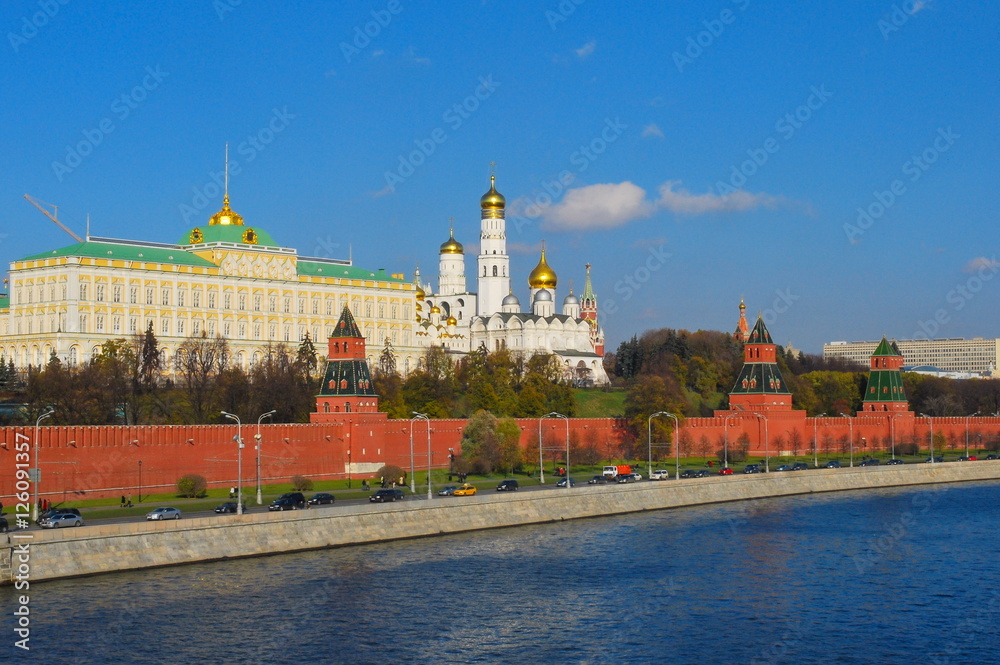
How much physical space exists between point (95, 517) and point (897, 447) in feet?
202

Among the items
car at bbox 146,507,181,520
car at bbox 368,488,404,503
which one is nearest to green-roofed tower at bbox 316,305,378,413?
car at bbox 368,488,404,503

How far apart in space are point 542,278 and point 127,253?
4866 centimetres

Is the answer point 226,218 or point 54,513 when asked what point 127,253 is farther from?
point 54,513

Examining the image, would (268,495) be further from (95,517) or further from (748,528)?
(748,528)

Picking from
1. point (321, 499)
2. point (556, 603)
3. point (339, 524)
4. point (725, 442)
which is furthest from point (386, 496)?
point (725, 442)

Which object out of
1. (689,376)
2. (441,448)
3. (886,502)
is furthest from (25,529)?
(689,376)

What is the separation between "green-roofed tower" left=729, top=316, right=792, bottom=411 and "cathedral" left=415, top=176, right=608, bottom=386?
25.8 metres

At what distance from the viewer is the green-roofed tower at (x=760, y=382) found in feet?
301

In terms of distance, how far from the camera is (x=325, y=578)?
41250 millimetres

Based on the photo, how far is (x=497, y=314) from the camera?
127 meters

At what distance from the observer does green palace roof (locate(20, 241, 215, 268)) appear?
9594 cm

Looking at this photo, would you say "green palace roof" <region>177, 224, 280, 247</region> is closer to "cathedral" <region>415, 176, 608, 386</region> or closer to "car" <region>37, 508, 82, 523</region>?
"cathedral" <region>415, 176, 608, 386</region>

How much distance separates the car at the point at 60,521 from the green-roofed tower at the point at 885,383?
6823cm

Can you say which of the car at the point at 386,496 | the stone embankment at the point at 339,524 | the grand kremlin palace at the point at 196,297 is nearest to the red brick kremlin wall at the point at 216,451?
the car at the point at 386,496
